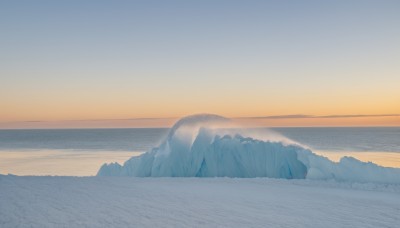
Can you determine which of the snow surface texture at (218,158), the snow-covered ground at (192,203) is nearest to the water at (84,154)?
the snow surface texture at (218,158)

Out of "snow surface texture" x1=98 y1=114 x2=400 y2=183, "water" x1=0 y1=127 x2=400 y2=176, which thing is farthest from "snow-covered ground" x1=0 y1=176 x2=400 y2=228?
"water" x1=0 y1=127 x2=400 y2=176

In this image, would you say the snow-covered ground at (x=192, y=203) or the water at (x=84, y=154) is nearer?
the snow-covered ground at (x=192, y=203)

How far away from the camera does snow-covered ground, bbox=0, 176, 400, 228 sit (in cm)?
939

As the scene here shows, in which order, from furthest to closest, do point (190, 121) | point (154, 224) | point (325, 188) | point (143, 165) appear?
point (190, 121) < point (143, 165) < point (325, 188) < point (154, 224)

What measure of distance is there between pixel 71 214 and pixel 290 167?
41.4ft

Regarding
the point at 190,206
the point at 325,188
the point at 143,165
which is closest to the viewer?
the point at 190,206

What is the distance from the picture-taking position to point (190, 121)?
22.6 meters

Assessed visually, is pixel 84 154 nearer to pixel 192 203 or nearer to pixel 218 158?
pixel 218 158

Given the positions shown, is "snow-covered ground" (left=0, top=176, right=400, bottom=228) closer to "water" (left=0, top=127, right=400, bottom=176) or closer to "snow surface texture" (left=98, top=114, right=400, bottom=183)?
"snow surface texture" (left=98, top=114, right=400, bottom=183)

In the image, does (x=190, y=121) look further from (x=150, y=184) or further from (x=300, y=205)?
(x=300, y=205)

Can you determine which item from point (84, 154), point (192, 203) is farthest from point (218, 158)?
point (84, 154)

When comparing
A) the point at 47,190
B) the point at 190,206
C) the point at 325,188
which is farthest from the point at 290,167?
the point at 47,190

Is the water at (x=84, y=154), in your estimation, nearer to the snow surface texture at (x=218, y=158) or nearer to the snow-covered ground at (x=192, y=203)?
the snow surface texture at (x=218, y=158)

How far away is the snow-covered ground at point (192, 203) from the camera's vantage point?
9.39 meters
